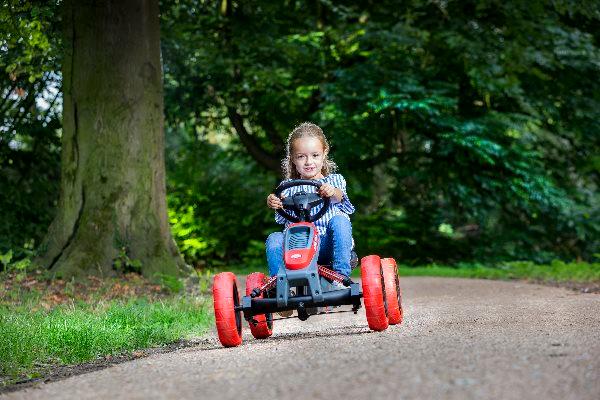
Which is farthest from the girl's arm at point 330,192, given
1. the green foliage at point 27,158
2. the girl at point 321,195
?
the green foliage at point 27,158

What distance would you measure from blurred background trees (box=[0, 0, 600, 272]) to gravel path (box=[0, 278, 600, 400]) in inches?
350

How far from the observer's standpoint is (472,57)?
15.8 m

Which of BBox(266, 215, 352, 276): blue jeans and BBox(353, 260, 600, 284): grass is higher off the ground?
BBox(266, 215, 352, 276): blue jeans

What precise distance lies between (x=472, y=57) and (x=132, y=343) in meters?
10.8

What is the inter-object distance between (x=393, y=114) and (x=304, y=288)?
10787 mm

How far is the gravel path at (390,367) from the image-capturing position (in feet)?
12.5

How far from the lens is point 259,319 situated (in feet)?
22.0

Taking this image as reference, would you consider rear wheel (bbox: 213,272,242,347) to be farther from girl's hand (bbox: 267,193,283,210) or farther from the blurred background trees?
the blurred background trees

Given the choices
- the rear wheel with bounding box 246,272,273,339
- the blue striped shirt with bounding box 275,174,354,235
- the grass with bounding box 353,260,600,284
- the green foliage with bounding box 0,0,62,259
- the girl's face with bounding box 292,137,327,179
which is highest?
the green foliage with bounding box 0,0,62,259

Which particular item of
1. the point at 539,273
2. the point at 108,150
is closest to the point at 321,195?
the point at 108,150

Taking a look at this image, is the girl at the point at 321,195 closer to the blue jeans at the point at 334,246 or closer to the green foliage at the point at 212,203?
the blue jeans at the point at 334,246

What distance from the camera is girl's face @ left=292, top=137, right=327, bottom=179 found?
6.92m

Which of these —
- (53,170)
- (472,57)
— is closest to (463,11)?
(472,57)

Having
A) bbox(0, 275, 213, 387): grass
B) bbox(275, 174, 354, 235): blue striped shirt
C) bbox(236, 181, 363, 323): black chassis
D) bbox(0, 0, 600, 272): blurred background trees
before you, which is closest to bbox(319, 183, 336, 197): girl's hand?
bbox(275, 174, 354, 235): blue striped shirt
